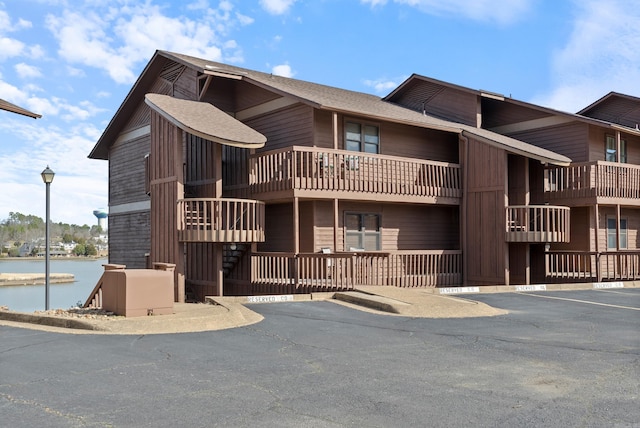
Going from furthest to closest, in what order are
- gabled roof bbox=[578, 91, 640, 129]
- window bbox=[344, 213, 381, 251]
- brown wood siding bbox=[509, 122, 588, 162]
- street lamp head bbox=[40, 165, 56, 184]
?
gabled roof bbox=[578, 91, 640, 129]
brown wood siding bbox=[509, 122, 588, 162]
window bbox=[344, 213, 381, 251]
street lamp head bbox=[40, 165, 56, 184]

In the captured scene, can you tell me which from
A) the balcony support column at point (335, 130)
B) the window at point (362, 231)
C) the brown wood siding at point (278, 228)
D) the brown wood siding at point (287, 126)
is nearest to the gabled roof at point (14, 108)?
the brown wood siding at point (287, 126)

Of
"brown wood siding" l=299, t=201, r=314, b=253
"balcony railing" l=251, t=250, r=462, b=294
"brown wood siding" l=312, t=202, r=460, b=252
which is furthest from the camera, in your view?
"brown wood siding" l=312, t=202, r=460, b=252

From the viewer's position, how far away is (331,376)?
7043 millimetres

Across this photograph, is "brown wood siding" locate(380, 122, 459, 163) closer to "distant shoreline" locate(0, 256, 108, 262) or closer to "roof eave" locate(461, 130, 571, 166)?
"roof eave" locate(461, 130, 571, 166)

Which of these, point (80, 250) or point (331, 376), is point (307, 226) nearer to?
point (331, 376)

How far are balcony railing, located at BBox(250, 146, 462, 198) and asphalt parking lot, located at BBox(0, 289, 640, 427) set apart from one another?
748 cm

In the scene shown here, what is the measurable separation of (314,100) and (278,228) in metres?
4.71

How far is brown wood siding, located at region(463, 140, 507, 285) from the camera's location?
66.4ft

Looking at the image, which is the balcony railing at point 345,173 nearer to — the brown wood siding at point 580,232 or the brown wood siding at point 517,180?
the brown wood siding at point 517,180

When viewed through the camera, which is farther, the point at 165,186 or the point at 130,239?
the point at 130,239

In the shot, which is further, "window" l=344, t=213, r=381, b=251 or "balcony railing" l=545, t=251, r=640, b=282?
"balcony railing" l=545, t=251, r=640, b=282

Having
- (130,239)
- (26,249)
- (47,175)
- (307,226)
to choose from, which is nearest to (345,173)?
(307,226)

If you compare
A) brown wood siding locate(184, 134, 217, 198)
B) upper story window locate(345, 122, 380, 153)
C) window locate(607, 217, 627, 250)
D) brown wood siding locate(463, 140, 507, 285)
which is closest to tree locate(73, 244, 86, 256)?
brown wood siding locate(184, 134, 217, 198)

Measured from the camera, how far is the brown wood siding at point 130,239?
24562mm
